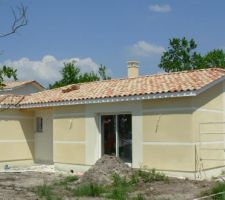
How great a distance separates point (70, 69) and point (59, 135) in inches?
1035

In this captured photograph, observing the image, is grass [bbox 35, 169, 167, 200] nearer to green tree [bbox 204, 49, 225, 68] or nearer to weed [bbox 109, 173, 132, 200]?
weed [bbox 109, 173, 132, 200]

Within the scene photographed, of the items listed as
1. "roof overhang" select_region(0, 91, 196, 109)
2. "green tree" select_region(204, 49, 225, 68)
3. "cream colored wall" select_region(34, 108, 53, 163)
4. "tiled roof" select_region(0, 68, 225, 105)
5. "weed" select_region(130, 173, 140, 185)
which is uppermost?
"green tree" select_region(204, 49, 225, 68)

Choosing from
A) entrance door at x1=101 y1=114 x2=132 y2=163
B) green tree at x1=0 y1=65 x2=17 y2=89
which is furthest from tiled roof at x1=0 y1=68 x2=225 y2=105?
green tree at x1=0 y1=65 x2=17 y2=89

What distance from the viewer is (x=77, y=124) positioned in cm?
2172

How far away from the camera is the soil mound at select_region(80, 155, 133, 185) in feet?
55.1

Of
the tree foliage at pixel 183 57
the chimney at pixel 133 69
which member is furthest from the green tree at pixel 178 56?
the chimney at pixel 133 69

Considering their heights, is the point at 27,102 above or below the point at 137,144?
above

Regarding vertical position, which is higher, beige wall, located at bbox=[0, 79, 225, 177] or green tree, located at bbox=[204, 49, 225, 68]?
green tree, located at bbox=[204, 49, 225, 68]

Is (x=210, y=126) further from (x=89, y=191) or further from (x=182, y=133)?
(x=89, y=191)

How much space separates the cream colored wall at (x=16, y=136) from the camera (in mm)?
24766

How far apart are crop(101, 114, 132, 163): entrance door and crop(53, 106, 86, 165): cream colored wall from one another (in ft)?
3.74

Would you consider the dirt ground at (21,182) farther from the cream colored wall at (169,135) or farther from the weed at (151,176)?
the cream colored wall at (169,135)

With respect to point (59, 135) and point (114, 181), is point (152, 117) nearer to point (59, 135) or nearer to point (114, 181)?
point (114, 181)

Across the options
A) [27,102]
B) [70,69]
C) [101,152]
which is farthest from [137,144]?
[70,69]
